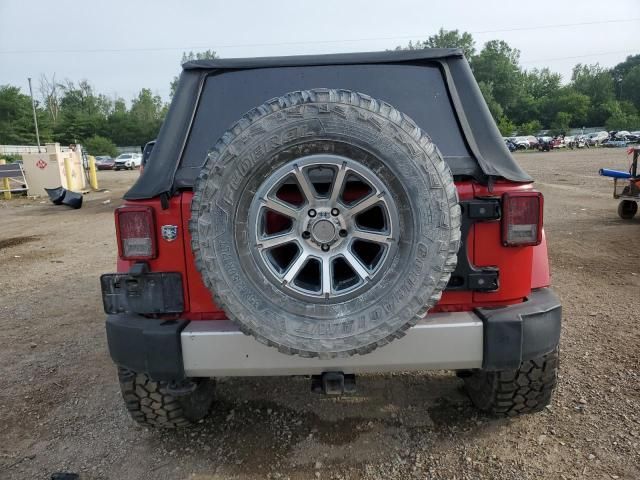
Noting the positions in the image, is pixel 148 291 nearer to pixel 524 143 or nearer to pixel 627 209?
pixel 627 209

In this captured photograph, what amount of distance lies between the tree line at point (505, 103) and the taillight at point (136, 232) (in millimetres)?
71249

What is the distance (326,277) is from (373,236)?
25cm

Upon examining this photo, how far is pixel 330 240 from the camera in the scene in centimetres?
204

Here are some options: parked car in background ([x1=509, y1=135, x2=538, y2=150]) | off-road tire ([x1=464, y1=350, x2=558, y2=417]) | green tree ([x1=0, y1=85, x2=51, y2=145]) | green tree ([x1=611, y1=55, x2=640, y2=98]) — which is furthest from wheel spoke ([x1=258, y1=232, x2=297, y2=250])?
green tree ([x1=611, y1=55, x2=640, y2=98])

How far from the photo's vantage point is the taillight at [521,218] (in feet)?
7.36

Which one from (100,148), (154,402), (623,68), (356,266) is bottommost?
(154,402)

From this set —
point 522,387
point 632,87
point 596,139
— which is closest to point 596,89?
point 632,87

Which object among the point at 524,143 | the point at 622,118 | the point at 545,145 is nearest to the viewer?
the point at 545,145

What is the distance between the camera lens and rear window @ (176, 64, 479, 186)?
2.49m

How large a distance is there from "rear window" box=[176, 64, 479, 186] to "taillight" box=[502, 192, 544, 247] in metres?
A: 0.38

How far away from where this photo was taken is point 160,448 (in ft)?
9.00

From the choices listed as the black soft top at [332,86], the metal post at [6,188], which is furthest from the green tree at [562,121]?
the black soft top at [332,86]

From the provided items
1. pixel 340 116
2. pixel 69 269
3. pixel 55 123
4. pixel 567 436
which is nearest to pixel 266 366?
pixel 340 116

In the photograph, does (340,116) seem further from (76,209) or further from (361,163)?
(76,209)
